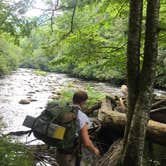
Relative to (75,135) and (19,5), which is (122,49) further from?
(75,135)

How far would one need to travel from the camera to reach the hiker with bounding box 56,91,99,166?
4566mm

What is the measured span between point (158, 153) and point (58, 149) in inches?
209

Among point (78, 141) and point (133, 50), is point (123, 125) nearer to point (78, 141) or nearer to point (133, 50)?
point (133, 50)

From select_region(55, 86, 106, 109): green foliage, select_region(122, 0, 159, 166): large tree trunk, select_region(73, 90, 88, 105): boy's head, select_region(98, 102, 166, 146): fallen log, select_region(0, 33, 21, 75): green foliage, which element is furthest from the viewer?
select_region(0, 33, 21, 75): green foliage

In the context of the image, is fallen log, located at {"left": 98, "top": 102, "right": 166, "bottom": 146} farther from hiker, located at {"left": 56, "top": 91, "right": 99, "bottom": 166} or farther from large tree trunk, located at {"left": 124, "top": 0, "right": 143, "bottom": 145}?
hiker, located at {"left": 56, "top": 91, "right": 99, "bottom": 166}

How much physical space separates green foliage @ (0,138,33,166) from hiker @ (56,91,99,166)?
646 mm

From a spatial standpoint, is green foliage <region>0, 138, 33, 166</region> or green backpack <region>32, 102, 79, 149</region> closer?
green backpack <region>32, 102, 79, 149</region>

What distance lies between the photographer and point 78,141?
480 cm

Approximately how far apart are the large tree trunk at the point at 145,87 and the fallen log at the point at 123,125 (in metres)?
1.51

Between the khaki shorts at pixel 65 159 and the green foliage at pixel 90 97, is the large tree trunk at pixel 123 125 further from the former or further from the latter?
the green foliage at pixel 90 97

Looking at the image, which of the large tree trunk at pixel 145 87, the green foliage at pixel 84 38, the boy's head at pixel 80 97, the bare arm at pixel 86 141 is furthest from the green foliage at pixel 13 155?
the green foliage at pixel 84 38

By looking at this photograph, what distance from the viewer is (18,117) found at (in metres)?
16.5

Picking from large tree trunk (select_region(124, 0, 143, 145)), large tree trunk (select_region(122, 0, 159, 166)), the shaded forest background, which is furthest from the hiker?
the shaded forest background

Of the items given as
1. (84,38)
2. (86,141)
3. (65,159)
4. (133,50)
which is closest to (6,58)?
(84,38)
